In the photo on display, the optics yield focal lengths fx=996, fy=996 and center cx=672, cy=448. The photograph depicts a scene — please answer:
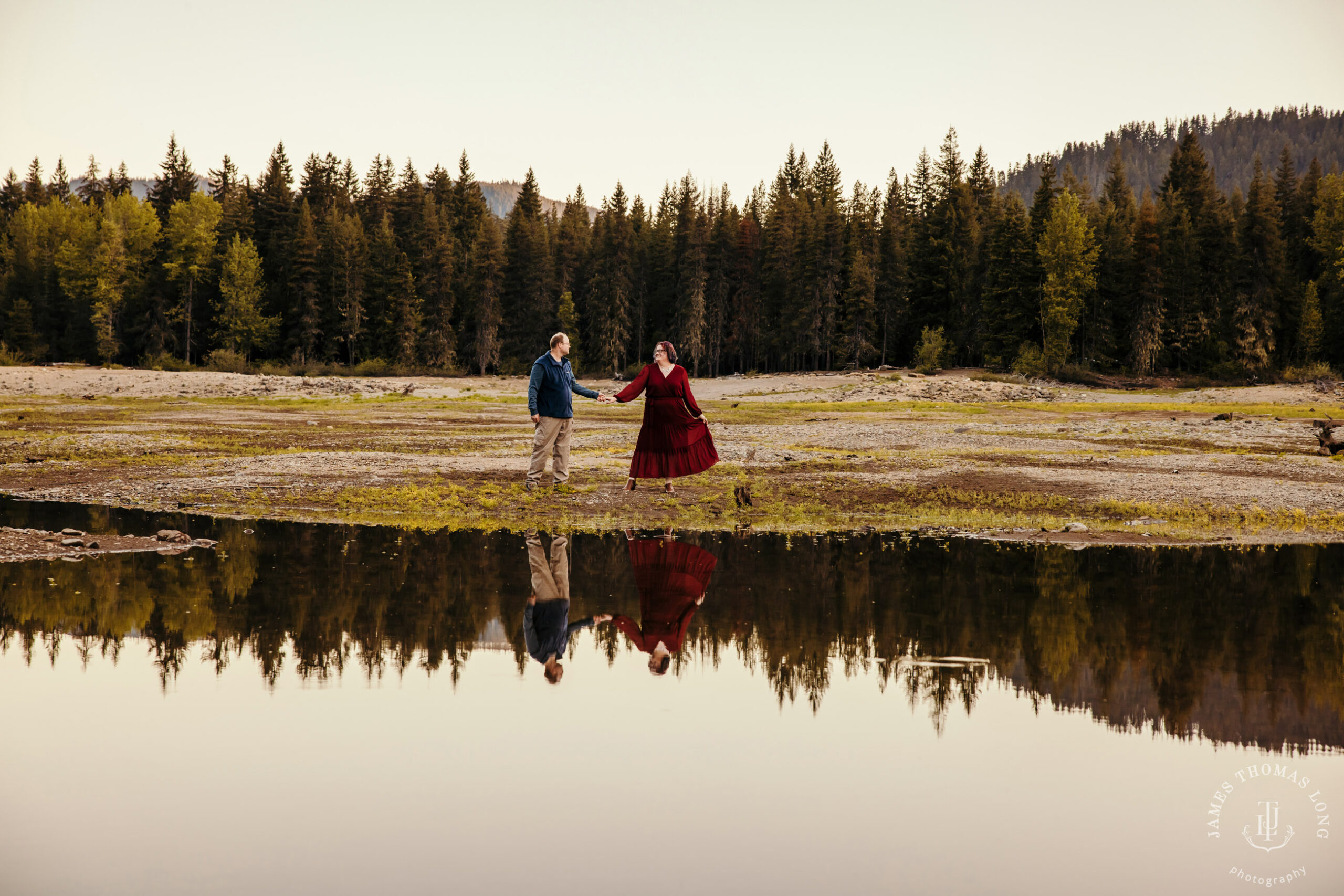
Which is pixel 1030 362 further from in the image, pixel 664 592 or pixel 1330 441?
pixel 664 592

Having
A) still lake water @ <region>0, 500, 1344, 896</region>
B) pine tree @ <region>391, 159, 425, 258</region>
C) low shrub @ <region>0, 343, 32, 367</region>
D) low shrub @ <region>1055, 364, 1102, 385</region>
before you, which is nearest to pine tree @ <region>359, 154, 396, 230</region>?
pine tree @ <region>391, 159, 425, 258</region>

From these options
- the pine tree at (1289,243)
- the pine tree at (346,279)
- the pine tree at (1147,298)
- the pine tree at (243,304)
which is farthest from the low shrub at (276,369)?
the pine tree at (1289,243)

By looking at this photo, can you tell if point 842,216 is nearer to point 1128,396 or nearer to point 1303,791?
point 1128,396

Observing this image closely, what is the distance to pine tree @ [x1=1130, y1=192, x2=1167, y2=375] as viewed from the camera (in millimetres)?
71562

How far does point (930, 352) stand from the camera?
73312mm

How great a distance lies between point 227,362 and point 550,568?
74654 mm

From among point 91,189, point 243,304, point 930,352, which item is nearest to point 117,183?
point 91,189

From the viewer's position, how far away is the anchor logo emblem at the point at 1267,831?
4.70m

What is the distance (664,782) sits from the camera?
200 inches

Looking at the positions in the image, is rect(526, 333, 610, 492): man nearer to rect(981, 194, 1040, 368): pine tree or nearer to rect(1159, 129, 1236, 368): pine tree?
rect(981, 194, 1040, 368): pine tree

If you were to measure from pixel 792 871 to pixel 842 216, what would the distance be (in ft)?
284

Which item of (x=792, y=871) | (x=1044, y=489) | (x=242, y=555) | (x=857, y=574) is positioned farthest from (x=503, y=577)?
(x=1044, y=489)

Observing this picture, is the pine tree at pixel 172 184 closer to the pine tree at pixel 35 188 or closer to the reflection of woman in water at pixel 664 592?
the pine tree at pixel 35 188

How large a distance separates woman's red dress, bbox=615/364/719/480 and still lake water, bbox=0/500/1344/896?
6226 mm
